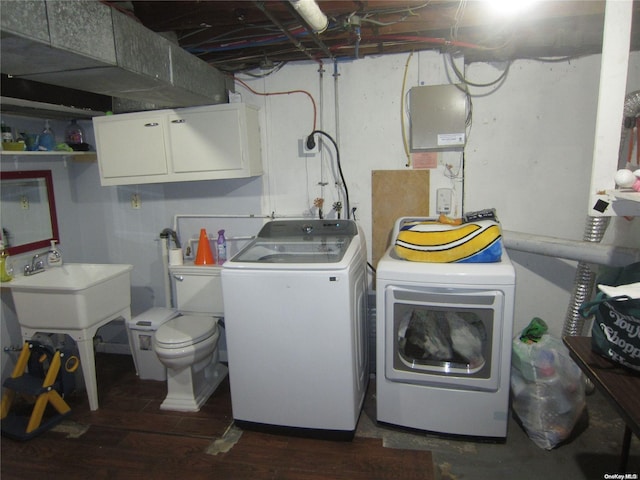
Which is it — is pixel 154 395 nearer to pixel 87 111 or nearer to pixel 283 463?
pixel 283 463

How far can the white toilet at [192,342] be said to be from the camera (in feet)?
8.50

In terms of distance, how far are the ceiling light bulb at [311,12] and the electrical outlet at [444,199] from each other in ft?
4.39

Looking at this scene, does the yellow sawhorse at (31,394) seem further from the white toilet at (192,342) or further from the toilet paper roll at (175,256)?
the toilet paper roll at (175,256)

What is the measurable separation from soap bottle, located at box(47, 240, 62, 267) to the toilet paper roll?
2.69 feet

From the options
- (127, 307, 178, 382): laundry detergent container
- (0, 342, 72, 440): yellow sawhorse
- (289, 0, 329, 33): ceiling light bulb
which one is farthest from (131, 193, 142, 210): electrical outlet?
(289, 0, 329, 33): ceiling light bulb

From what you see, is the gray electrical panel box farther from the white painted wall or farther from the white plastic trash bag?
the white plastic trash bag

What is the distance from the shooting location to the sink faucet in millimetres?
2865

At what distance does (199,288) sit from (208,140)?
102cm

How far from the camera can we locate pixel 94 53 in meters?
1.68

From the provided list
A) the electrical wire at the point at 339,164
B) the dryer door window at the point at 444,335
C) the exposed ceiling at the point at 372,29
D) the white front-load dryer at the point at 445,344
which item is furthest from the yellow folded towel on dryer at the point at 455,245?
the exposed ceiling at the point at 372,29

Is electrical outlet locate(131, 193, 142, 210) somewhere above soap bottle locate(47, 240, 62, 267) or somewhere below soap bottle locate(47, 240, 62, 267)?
above

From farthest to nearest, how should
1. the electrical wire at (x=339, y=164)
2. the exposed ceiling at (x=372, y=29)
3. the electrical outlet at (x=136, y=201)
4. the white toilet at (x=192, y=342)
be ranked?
the electrical outlet at (x=136, y=201), the electrical wire at (x=339, y=164), the white toilet at (x=192, y=342), the exposed ceiling at (x=372, y=29)

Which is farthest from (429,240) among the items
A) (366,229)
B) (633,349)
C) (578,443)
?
(578,443)

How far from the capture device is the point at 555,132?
2.64m
